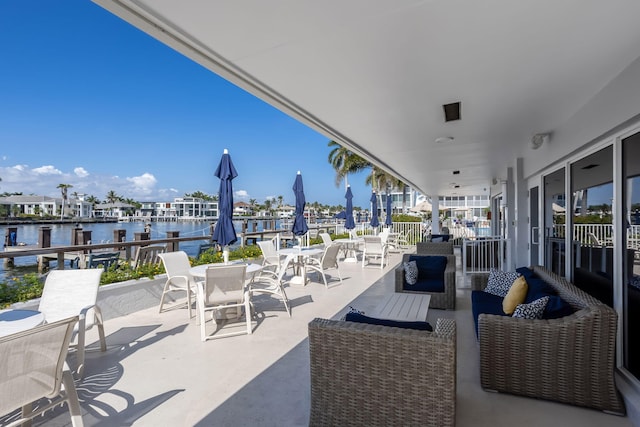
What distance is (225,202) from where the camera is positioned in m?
4.54

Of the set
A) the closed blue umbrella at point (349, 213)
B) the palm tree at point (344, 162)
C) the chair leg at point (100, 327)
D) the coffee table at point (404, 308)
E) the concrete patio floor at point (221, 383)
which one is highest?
the palm tree at point (344, 162)

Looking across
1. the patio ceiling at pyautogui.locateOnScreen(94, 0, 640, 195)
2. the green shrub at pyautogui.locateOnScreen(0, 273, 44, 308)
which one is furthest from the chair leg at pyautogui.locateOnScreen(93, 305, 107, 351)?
the patio ceiling at pyautogui.locateOnScreen(94, 0, 640, 195)

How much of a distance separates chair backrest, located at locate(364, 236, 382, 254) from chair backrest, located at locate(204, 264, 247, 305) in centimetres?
506

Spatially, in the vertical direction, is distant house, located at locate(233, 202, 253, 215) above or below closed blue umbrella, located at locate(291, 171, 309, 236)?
above

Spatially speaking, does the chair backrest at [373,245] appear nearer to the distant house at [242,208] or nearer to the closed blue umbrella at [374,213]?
the closed blue umbrella at [374,213]

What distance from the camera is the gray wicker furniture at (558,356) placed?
81.7 inches

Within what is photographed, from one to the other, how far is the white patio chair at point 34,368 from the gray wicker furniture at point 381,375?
1.35 m

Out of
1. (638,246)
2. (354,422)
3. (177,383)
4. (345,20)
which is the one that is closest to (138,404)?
(177,383)

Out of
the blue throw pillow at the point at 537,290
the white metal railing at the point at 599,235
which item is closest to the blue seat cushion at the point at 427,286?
the blue throw pillow at the point at 537,290

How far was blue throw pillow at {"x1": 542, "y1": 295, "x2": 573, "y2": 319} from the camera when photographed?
2.35m

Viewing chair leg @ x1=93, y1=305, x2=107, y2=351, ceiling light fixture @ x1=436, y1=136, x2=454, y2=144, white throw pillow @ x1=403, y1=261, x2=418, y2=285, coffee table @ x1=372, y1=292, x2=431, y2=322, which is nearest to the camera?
coffee table @ x1=372, y1=292, x2=431, y2=322

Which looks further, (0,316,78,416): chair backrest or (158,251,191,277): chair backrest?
(158,251,191,277): chair backrest

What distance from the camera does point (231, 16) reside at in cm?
170

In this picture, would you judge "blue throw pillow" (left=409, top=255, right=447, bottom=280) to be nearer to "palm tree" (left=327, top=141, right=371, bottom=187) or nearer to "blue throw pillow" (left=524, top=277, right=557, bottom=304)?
"blue throw pillow" (left=524, top=277, right=557, bottom=304)
